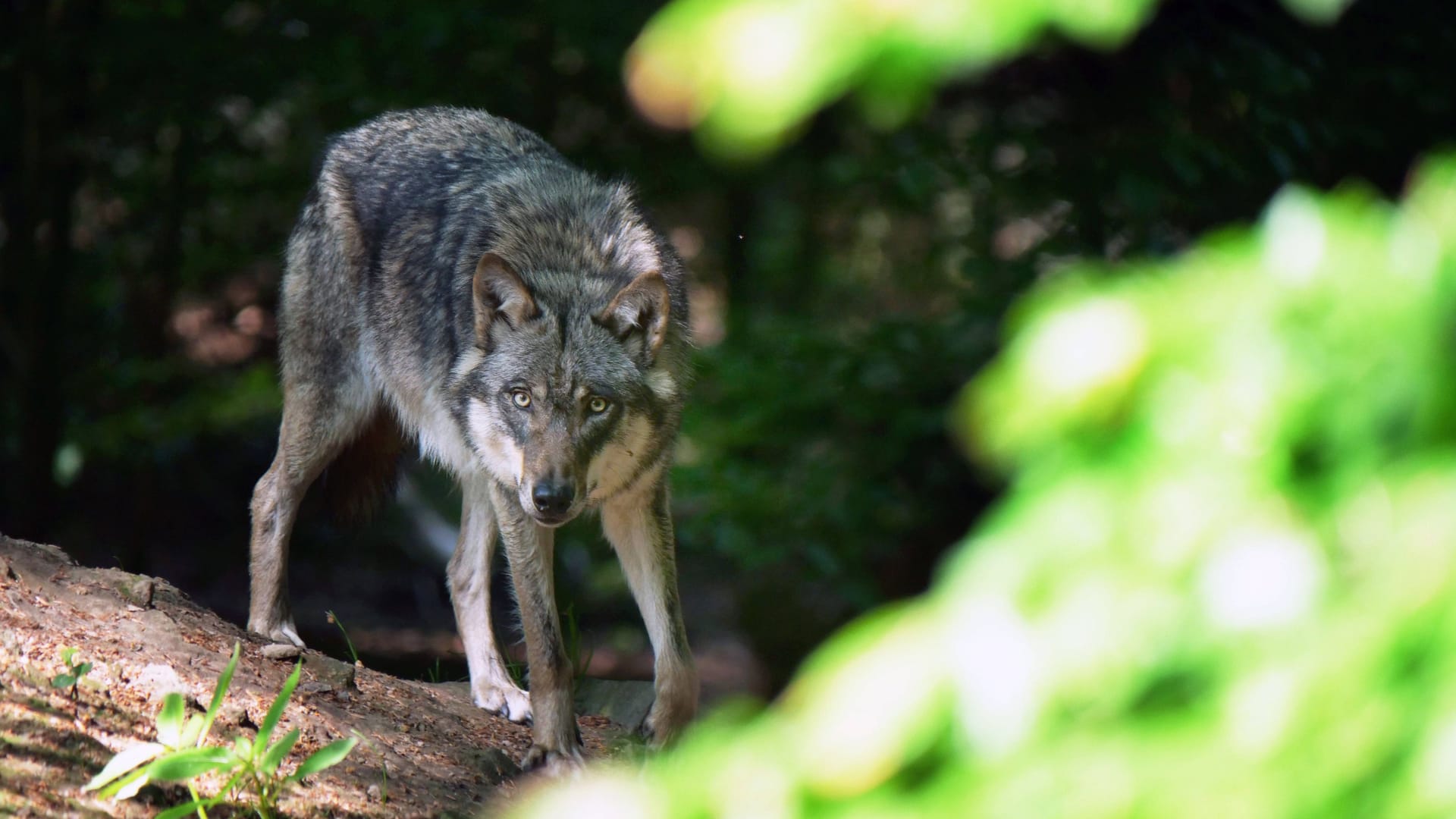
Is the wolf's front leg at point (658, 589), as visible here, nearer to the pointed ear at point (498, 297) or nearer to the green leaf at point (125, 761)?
the pointed ear at point (498, 297)

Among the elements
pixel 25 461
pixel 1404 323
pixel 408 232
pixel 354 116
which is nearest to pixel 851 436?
pixel 408 232

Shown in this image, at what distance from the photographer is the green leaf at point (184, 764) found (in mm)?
3125

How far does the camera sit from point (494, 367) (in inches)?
195

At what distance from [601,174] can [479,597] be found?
9.78 feet

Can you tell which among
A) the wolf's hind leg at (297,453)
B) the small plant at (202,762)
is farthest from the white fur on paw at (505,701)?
the small plant at (202,762)

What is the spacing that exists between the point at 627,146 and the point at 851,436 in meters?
3.04

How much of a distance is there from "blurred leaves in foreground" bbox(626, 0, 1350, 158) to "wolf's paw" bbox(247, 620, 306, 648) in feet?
15.8

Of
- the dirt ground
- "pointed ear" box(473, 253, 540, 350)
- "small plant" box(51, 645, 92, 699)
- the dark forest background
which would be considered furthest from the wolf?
"small plant" box(51, 645, 92, 699)

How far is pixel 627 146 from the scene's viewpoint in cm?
948

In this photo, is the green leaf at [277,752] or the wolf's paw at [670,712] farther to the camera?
the wolf's paw at [670,712]

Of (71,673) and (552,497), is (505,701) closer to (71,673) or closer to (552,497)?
(552,497)

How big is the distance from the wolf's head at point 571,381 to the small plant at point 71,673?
1433 millimetres

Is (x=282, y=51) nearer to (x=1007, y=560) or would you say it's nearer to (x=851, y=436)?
(x=851, y=436)

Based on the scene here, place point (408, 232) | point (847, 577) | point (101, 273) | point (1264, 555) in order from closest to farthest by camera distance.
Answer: point (1264, 555) < point (408, 232) < point (847, 577) < point (101, 273)
